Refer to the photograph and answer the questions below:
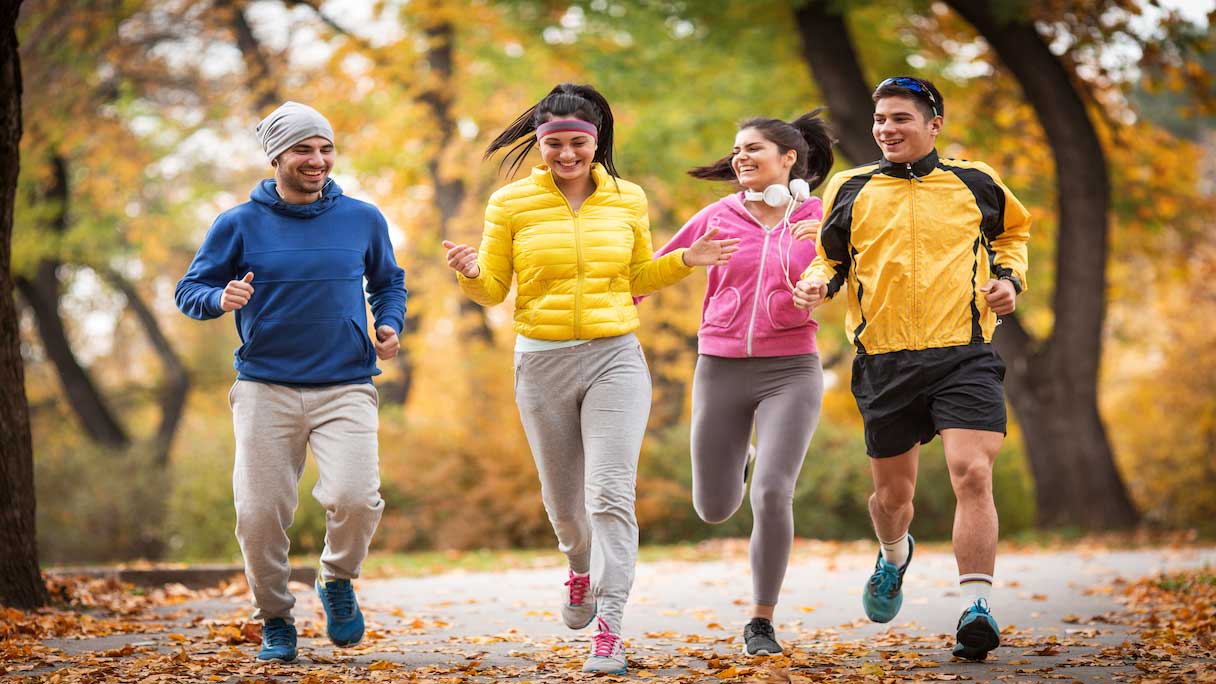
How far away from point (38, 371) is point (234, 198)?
686cm

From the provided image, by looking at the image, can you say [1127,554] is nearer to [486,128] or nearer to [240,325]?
[240,325]

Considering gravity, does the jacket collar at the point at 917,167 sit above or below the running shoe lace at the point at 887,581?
above

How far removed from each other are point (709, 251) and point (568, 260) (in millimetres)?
587

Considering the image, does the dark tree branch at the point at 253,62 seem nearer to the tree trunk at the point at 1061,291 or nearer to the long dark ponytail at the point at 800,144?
the tree trunk at the point at 1061,291

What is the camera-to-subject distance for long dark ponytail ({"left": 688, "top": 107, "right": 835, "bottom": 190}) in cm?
604

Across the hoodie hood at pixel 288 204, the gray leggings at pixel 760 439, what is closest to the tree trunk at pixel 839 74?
the gray leggings at pixel 760 439

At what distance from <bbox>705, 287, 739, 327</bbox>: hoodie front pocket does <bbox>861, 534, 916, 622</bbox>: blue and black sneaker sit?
1.29 metres

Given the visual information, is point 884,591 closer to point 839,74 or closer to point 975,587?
point 975,587

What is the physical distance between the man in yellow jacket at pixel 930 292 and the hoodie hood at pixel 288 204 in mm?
2040

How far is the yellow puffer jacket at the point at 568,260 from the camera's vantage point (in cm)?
548

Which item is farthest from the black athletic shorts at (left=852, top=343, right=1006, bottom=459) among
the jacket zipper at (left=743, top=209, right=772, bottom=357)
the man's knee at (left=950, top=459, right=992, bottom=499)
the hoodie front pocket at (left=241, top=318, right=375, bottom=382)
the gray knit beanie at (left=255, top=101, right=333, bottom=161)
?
the gray knit beanie at (left=255, top=101, right=333, bottom=161)

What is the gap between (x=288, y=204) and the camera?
559cm

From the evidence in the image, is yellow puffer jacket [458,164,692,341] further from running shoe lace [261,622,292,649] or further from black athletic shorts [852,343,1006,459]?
running shoe lace [261,622,292,649]

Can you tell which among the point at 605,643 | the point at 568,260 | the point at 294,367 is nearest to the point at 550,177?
the point at 568,260
